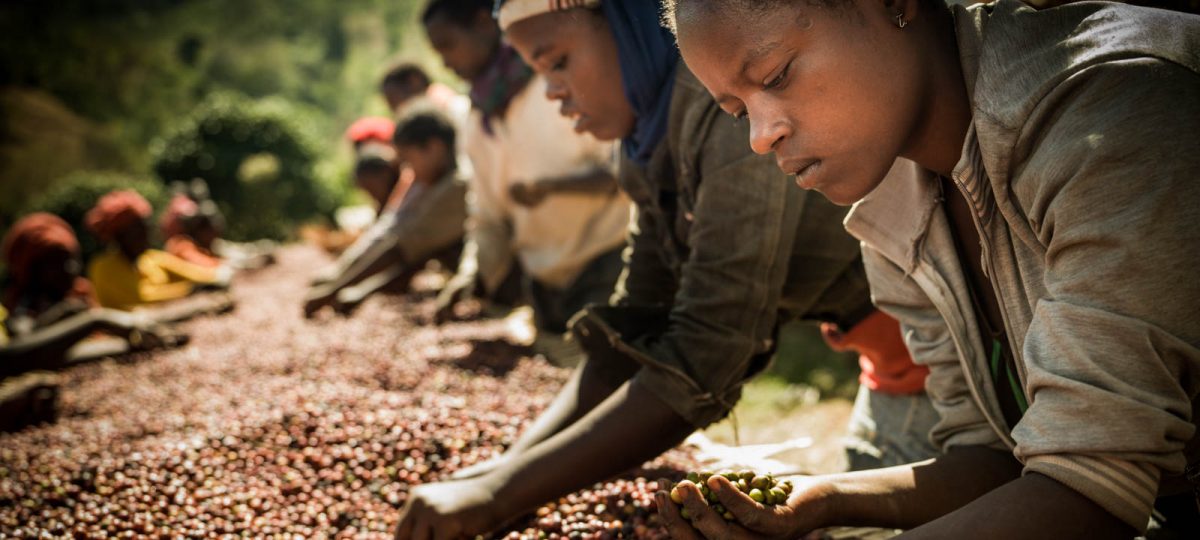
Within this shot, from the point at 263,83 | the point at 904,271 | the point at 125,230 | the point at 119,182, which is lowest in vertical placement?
the point at 904,271

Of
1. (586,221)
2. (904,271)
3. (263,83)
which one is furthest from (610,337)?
(263,83)

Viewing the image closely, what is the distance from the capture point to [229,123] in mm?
11359

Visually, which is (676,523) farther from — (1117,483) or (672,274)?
(672,274)

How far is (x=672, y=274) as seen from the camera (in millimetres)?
2338

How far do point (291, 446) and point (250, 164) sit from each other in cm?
986

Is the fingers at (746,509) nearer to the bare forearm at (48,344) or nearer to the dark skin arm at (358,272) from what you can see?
the dark skin arm at (358,272)

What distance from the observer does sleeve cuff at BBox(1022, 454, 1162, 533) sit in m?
1.07

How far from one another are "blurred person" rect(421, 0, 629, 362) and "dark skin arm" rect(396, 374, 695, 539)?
78.5 inches

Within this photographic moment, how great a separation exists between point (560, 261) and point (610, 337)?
7.22ft

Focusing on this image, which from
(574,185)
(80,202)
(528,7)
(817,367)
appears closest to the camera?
(528,7)

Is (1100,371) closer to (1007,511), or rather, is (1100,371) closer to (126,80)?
(1007,511)

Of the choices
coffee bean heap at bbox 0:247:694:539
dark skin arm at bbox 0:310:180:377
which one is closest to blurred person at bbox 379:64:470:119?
dark skin arm at bbox 0:310:180:377

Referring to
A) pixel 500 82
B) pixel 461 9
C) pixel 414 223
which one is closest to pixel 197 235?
pixel 414 223

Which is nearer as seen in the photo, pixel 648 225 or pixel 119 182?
pixel 648 225
